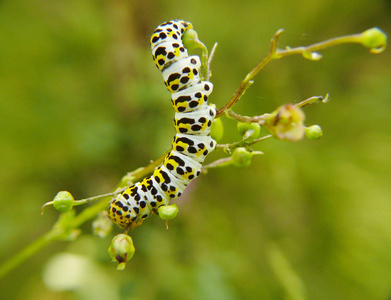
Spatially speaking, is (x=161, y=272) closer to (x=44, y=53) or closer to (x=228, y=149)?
(x=228, y=149)

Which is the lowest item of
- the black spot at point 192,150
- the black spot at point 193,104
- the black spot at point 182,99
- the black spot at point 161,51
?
the black spot at point 192,150

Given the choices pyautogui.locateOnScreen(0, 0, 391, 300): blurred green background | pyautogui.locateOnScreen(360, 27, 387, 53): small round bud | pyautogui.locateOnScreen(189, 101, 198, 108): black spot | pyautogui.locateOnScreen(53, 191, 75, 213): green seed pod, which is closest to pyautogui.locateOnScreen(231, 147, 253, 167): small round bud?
pyautogui.locateOnScreen(189, 101, 198, 108): black spot

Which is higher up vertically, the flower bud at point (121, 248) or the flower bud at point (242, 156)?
the flower bud at point (242, 156)

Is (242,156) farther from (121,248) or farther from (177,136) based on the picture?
(121,248)

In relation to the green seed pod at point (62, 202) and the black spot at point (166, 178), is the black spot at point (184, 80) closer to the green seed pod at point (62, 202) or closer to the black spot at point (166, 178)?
the black spot at point (166, 178)

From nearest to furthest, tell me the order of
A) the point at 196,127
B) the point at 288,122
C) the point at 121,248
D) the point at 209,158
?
the point at 288,122 < the point at 121,248 < the point at 196,127 < the point at 209,158

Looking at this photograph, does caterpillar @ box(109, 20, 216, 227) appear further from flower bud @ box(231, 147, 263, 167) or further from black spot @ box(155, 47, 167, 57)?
flower bud @ box(231, 147, 263, 167)

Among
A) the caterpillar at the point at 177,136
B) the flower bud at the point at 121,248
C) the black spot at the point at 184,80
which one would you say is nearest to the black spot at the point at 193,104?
the caterpillar at the point at 177,136

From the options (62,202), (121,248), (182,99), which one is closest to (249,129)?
(182,99)
